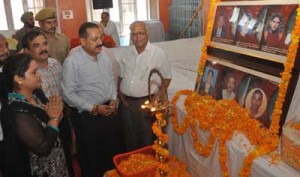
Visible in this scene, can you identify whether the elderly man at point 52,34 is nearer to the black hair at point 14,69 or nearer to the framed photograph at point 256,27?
the black hair at point 14,69

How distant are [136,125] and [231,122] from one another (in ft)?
3.91

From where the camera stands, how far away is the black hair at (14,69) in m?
1.63

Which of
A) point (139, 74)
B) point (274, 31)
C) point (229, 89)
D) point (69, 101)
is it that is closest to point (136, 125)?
point (139, 74)

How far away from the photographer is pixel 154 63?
2482 mm

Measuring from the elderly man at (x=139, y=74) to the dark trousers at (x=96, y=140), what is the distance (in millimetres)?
182

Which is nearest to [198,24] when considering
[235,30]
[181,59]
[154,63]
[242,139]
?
[181,59]

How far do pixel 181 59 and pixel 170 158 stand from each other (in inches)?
109

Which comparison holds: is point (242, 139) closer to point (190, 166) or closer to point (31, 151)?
point (190, 166)

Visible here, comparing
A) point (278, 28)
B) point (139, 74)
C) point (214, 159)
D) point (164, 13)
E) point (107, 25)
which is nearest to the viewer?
point (278, 28)

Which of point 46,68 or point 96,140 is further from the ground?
point 46,68

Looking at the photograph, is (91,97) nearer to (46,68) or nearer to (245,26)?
(46,68)

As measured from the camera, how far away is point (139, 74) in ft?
8.13

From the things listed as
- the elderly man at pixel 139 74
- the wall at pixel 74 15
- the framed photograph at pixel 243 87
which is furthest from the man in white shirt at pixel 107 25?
the framed photograph at pixel 243 87

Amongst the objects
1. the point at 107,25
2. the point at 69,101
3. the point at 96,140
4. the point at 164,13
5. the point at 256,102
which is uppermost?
the point at 164,13
